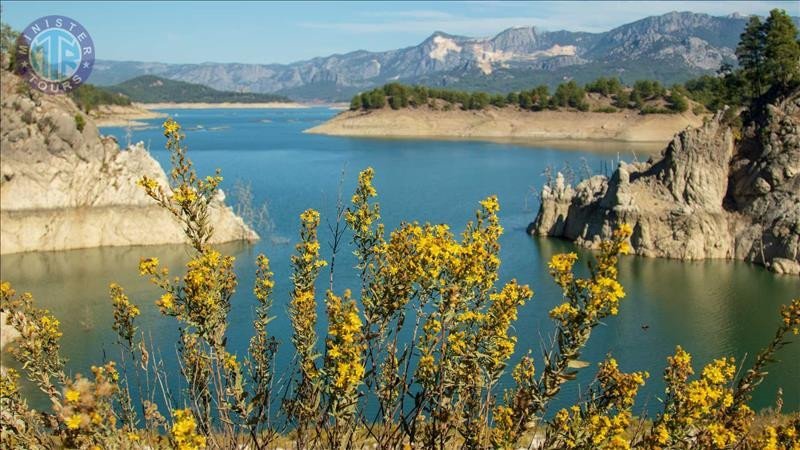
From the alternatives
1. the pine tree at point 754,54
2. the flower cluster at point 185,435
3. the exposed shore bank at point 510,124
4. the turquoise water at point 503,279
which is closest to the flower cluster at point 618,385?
the turquoise water at point 503,279

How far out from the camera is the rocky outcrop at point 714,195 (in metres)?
37.5

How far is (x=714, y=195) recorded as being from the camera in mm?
39656

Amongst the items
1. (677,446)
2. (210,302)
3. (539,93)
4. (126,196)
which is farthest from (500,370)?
(539,93)

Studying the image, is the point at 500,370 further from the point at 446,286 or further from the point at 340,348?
the point at 340,348

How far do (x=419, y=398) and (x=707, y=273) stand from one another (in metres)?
33.3

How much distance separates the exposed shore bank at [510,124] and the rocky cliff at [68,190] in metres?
75.4

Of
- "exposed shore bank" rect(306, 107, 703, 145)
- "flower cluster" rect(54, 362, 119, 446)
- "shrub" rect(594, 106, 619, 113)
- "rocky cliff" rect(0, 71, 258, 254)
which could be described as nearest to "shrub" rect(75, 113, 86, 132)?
"rocky cliff" rect(0, 71, 258, 254)

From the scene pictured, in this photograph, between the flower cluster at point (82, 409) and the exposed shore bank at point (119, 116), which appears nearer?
the flower cluster at point (82, 409)

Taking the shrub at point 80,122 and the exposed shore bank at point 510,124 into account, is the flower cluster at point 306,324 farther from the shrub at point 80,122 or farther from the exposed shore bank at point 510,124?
the exposed shore bank at point 510,124

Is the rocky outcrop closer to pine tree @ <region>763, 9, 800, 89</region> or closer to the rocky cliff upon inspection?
pine tree @ <region>763, 9, 800, 89</region>

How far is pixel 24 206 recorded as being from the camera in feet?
131

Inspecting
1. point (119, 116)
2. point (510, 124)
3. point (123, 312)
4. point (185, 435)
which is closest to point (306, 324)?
point (185, 435)

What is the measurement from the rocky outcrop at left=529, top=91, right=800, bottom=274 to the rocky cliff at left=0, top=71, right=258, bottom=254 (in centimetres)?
2134

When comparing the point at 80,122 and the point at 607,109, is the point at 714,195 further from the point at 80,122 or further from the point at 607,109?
the point at 607,109
